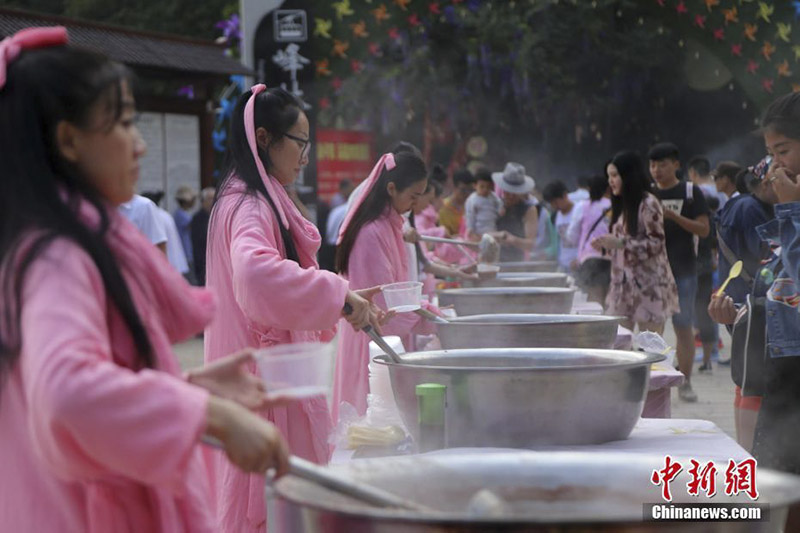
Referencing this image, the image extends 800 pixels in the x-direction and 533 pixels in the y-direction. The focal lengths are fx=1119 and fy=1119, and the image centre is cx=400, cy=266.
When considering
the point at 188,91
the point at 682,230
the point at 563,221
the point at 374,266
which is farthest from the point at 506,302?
the point at 188,91

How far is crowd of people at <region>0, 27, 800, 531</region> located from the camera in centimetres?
156

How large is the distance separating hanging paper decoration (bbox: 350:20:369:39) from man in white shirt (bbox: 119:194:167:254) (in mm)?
7385

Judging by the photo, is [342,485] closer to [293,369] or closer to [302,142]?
[293,369]

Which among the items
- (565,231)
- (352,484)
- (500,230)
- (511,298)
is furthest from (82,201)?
(565,231)

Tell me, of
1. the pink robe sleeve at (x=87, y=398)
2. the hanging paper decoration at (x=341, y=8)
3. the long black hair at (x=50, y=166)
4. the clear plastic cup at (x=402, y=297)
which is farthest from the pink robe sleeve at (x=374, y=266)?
the hanging paper decoration at (x=341, y=8)

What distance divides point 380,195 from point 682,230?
393cm

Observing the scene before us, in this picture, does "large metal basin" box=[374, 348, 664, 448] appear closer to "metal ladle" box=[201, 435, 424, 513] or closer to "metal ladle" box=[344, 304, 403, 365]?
"metal ladle" box=[344, 304, 403, 365]

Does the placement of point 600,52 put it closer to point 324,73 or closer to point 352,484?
point 324,73

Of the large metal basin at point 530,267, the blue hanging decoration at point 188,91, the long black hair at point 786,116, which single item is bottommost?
the large metal basin at point 530,267

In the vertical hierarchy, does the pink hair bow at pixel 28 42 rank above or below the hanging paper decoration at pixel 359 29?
below

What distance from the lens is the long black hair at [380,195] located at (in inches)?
186

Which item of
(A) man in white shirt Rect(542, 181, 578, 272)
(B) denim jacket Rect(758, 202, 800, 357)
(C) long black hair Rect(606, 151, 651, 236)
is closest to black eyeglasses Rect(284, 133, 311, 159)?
(B) denim jacket Rect(758, 202, 800, 357)

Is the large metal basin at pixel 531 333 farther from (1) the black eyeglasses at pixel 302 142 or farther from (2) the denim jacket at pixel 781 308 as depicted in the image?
(1) the black eyeglasses at pixel 302 142

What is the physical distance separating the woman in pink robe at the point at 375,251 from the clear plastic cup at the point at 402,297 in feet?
2.98
